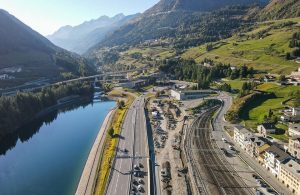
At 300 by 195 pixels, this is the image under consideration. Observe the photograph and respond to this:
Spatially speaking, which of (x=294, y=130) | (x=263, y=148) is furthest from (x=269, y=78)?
(x=263, y=148)

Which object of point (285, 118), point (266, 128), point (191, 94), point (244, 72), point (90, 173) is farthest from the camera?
point (244, 72)

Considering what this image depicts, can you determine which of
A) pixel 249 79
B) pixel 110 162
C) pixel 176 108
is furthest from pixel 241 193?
pixel 249 79

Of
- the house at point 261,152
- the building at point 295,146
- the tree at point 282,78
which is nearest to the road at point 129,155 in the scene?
the house at point 261,152

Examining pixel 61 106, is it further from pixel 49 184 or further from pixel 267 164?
pixel 267 164

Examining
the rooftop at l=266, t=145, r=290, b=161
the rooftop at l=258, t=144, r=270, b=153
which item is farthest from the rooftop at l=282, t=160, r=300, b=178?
the rooftop at l=258, t=144, r=270, b=153

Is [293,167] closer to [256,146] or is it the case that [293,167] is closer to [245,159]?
[256,146]

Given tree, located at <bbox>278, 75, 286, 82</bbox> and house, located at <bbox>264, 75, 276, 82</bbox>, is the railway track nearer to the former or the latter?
tree, located at <bbox>278, 75, 286, 82</bbox>

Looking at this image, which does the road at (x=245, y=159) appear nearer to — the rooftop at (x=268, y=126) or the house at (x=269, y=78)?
the rooftop at (x=268, y=126)
